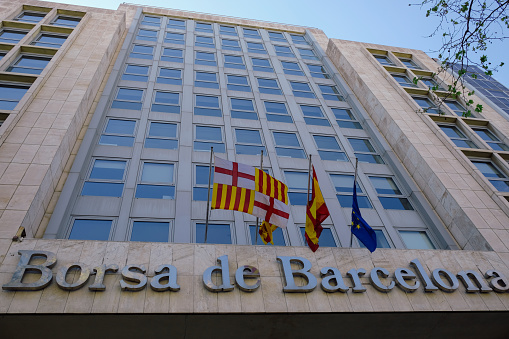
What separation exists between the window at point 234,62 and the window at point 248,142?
869cm

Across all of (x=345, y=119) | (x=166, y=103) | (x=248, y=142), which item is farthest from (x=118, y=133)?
(x=345, y=119)

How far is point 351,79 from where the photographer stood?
28891mm

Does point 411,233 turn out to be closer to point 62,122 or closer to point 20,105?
point 62,122

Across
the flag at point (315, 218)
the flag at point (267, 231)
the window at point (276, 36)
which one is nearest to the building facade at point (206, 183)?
the flag at point (267, 231)

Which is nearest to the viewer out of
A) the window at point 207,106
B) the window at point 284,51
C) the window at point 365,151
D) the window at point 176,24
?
the window at point 365,151

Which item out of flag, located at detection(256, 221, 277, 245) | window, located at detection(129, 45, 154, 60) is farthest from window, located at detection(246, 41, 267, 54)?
flag, located at detection(256, 221, 277, 245)

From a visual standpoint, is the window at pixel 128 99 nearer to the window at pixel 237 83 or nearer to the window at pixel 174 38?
the window at pixel 237 83

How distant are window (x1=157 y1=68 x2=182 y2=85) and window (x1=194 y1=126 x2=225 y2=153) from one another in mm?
5393

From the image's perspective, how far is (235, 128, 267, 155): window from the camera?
2097 centimetres

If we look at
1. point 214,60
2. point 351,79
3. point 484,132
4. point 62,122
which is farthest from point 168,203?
point 484,132

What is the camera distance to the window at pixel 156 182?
17.3 m

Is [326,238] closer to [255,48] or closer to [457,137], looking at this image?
[457,137]

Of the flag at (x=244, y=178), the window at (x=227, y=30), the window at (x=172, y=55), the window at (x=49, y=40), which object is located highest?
the window at (x=227, y=30)

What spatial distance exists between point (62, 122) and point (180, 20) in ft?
70.7
